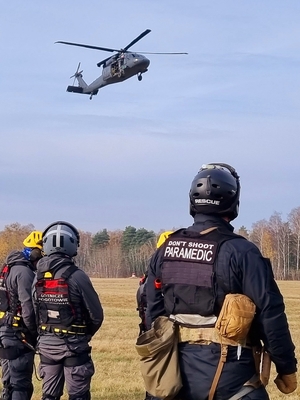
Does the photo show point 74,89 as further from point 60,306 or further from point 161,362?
point 161,362

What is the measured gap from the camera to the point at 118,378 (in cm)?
1197

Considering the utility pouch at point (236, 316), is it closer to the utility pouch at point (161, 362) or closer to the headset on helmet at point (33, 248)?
the utility pouch at point (161, 362)

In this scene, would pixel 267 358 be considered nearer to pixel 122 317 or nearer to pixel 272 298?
pixel 272 298

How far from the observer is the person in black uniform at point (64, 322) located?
23.4ft

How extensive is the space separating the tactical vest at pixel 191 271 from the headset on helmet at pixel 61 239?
2899 millimetres

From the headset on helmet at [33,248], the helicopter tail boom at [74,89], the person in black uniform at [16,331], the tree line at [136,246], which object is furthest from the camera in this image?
the tree line at [136,246]

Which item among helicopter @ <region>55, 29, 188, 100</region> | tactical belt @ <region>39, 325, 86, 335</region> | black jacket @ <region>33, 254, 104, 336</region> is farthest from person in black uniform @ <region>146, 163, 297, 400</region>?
helicopter @ <region>55, 29, 188, 100</region>

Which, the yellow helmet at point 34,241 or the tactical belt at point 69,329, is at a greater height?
the yellow helmet at point 34,241

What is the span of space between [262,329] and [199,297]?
1.39 ft

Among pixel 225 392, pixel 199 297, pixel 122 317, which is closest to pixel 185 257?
pixel 199 297

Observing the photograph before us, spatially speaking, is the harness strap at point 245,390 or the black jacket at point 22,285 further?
the black jacket at point 22,285

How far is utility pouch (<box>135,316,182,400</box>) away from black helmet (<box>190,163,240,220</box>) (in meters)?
0.80

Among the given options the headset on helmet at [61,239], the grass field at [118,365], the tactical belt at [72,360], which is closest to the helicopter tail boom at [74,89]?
the grass field at [118,365]

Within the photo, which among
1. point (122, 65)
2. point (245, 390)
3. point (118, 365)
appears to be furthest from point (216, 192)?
point (122, 65)
